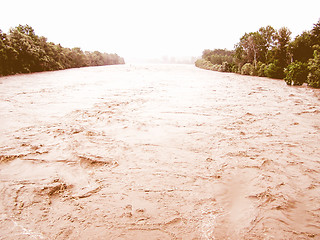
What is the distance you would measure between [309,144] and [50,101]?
8238mm

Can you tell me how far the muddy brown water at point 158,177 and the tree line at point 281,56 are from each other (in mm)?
9404

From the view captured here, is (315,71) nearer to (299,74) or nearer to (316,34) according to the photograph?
(299,74)

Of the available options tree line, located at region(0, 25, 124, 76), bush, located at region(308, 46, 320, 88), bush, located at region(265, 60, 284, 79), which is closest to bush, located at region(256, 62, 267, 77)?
bush, located at region(265, 60, 284, 79)

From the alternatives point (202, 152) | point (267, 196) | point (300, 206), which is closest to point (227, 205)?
point (267, 196)

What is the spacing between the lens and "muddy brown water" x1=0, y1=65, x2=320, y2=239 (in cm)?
192

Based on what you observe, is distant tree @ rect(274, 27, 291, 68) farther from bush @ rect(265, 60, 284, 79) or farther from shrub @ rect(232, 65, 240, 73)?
shrub @ rect(232, 65, 240, 73)

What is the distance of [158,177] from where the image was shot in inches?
108

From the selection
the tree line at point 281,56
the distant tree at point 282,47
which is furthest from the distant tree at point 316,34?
the distant tree at point 282,47

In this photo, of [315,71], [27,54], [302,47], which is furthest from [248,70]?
[27,54]

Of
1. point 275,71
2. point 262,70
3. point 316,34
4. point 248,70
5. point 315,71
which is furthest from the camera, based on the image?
point 248,70

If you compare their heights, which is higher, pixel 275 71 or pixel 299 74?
pixel 275 71

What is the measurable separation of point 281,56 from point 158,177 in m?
21.1

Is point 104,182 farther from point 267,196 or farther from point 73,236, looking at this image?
point 267,196

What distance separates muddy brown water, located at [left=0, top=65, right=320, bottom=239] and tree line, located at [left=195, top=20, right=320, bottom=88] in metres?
9.40
